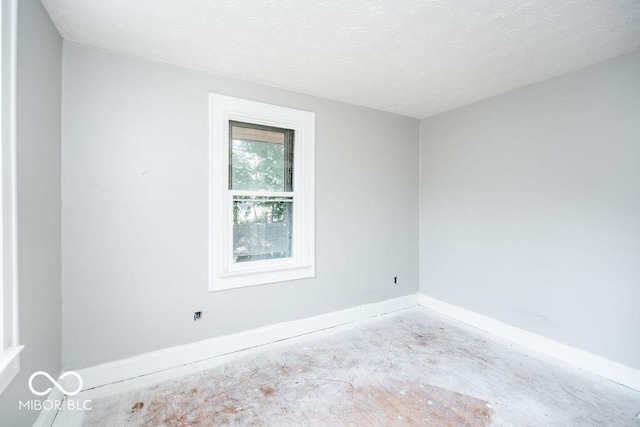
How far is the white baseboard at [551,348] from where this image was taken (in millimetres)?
2289

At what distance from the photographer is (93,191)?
2.21 meters

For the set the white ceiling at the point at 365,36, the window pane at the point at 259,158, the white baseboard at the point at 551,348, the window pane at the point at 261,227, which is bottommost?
the white baseboard at the point at 551,348

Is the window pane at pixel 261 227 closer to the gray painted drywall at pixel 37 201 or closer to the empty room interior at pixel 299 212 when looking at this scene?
the empty room interior at pixel 299 212

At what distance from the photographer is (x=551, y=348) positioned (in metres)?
2.70

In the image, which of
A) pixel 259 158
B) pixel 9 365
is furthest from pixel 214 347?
pixel 259 158

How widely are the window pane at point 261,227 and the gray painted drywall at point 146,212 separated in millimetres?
323

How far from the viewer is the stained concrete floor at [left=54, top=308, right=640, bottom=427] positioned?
1.91 m

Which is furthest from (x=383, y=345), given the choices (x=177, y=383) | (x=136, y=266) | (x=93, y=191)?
(x=93, y=191)

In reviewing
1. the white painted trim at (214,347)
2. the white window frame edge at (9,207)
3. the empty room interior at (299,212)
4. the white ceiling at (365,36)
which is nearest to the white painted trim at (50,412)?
the empty room interior at (299,212)

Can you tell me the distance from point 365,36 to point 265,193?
1649 mm

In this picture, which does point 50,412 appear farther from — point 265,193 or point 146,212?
point 265,193

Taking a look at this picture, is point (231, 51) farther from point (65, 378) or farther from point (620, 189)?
point (620, 189)

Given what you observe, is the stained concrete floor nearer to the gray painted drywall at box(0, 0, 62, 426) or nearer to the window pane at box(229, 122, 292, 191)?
the gray painted drywall at box(0, 0, 62, 426)

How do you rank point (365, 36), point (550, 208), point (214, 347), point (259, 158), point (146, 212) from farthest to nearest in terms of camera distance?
point (259, 158) → point (550, 208) → point (214, 347) → point (146, 212) → point (365, 36)
